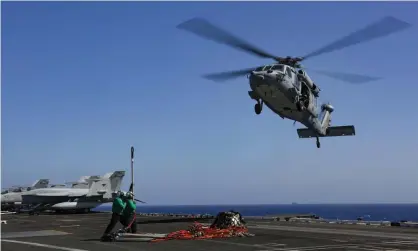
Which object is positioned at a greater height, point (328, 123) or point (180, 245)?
point (328, 123)

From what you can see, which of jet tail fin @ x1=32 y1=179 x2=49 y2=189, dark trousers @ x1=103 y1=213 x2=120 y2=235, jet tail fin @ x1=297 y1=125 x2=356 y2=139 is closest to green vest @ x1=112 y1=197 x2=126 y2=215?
dark trousers @ x1=103 y1=213 x2=120 y2=235

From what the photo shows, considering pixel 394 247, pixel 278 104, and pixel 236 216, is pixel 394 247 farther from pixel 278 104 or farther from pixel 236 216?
pixel 278 104

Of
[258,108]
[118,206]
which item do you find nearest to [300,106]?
[258,108]

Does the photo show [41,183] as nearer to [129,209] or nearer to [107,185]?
[107,185]

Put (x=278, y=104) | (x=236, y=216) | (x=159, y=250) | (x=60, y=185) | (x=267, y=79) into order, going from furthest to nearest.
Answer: (x=60, y=185) < (x=278, y=104) < (x=267, y=79) < (x=236, y=216) < (x=159, y=250)

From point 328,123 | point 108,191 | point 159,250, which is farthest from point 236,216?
point 108,191

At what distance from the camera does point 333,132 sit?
41.7 m

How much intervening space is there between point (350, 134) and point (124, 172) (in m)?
45.4

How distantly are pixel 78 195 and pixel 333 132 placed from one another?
46.2m

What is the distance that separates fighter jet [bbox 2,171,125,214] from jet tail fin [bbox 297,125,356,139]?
4182 centimetres

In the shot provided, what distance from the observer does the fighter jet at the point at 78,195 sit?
7288 centimetres

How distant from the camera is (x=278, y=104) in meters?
32.9

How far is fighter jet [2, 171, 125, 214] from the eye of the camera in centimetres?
7288

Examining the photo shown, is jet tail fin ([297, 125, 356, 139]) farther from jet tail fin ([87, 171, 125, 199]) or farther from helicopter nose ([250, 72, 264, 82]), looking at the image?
jet tail fin ([87, 171, 125, 199])
